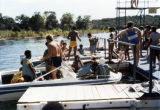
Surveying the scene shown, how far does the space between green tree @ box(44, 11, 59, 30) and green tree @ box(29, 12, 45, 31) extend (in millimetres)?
3216

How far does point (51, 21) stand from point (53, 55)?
76.1 m

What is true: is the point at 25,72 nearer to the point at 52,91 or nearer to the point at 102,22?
the point at 52,91

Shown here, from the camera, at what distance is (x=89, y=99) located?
211 inches

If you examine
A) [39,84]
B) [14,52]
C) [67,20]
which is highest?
[67,20]

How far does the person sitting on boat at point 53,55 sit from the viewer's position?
745 cm

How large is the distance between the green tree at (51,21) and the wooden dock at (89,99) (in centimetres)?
7397

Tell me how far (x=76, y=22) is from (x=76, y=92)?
9047 cm

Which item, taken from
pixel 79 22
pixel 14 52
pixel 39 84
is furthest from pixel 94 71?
pixel 79 22

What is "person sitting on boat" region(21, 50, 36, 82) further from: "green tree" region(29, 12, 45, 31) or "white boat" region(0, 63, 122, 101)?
→ "green tree" region(29, 12, 45, 31)

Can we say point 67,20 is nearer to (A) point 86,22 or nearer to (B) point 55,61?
(A) point 86,22

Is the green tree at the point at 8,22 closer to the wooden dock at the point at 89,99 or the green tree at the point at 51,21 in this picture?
the green tree at the point at 51,21

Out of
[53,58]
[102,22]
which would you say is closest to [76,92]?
[53,58]

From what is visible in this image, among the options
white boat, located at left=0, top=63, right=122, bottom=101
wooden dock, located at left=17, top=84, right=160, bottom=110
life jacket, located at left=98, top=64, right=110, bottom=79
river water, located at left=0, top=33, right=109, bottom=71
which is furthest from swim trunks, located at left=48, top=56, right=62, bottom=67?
river water, located at left=0, top=33, right=109, bottom=71

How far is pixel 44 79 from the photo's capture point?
8.41 meters
